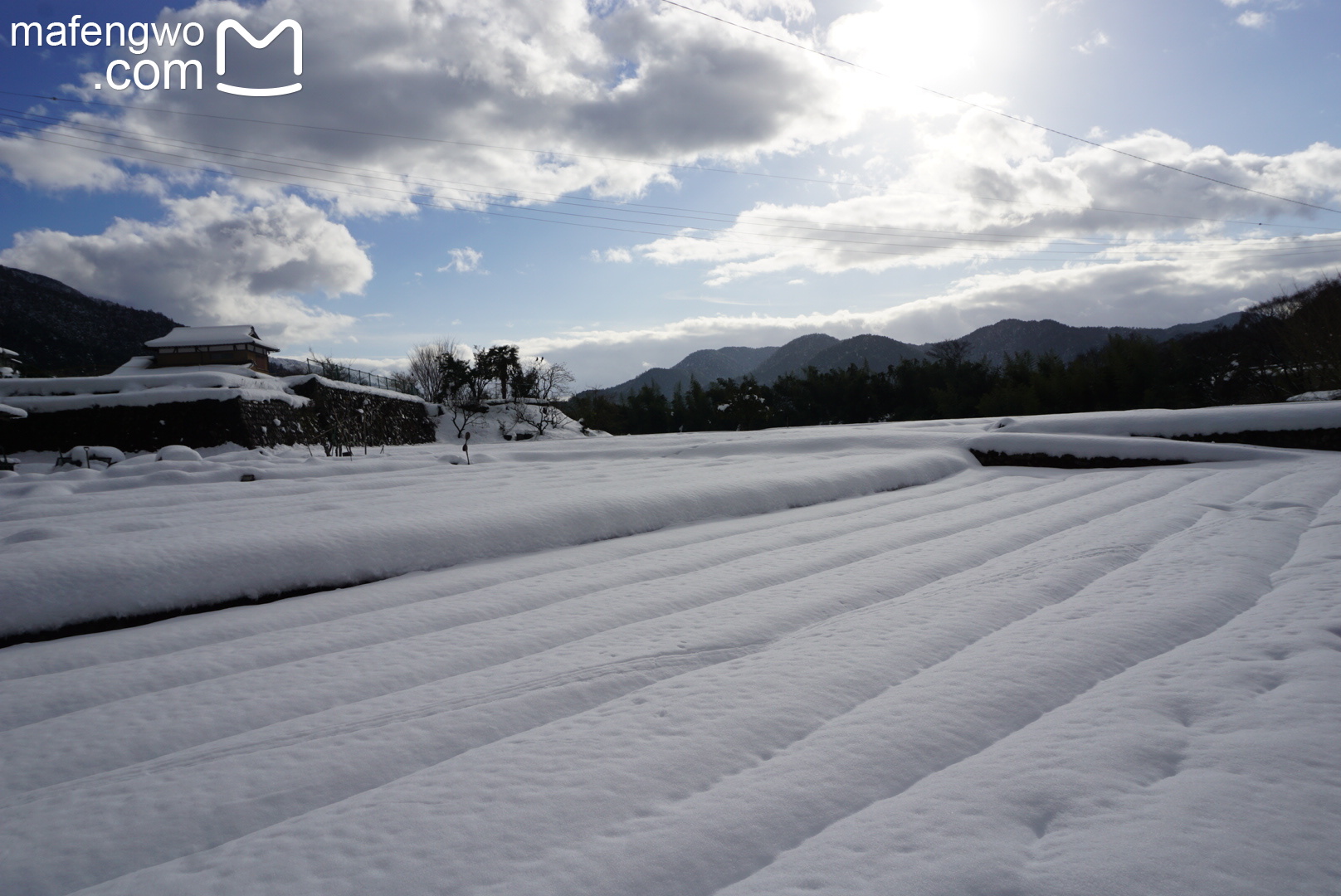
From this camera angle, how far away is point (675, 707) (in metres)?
1.18

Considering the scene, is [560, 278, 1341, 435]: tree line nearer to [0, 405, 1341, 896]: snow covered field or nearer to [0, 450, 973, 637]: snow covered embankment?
[0, 450, 973, 637]: snow covered embankment

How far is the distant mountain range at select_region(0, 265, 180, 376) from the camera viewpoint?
40.1 metres

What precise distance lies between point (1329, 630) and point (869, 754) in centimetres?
119

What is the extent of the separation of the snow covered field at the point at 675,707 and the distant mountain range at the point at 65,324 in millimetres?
48957

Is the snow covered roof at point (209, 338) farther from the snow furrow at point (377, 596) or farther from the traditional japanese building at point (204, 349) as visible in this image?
the snow furrow at point (377, 596)

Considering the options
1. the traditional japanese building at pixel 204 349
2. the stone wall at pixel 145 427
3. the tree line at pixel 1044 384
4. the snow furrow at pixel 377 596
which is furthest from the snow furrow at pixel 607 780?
the traditional japanese building at pixel 204 349

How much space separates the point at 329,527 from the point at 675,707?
5.74ft

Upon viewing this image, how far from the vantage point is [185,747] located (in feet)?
3.80

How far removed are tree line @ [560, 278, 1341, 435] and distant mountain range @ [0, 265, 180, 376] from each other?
36.1 metres

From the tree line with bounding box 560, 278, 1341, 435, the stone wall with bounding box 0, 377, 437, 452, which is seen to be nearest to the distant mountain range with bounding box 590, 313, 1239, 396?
the tree line with bounding box 560, 278, 1341, 435

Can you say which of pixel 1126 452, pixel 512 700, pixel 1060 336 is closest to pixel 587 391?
pixel 1126 452

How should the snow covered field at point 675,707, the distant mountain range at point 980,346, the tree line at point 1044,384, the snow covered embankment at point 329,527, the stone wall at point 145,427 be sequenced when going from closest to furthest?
the snow covered field at point 675,707 → the snow covered embankment at point 329,527 → the stone wall at point 145,427 → the tree line at point 1044,384 → the distant mountain range at point 980,346

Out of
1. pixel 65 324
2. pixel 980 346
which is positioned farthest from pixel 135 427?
pixel 980 346

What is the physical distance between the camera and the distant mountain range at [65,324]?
40.1 m
